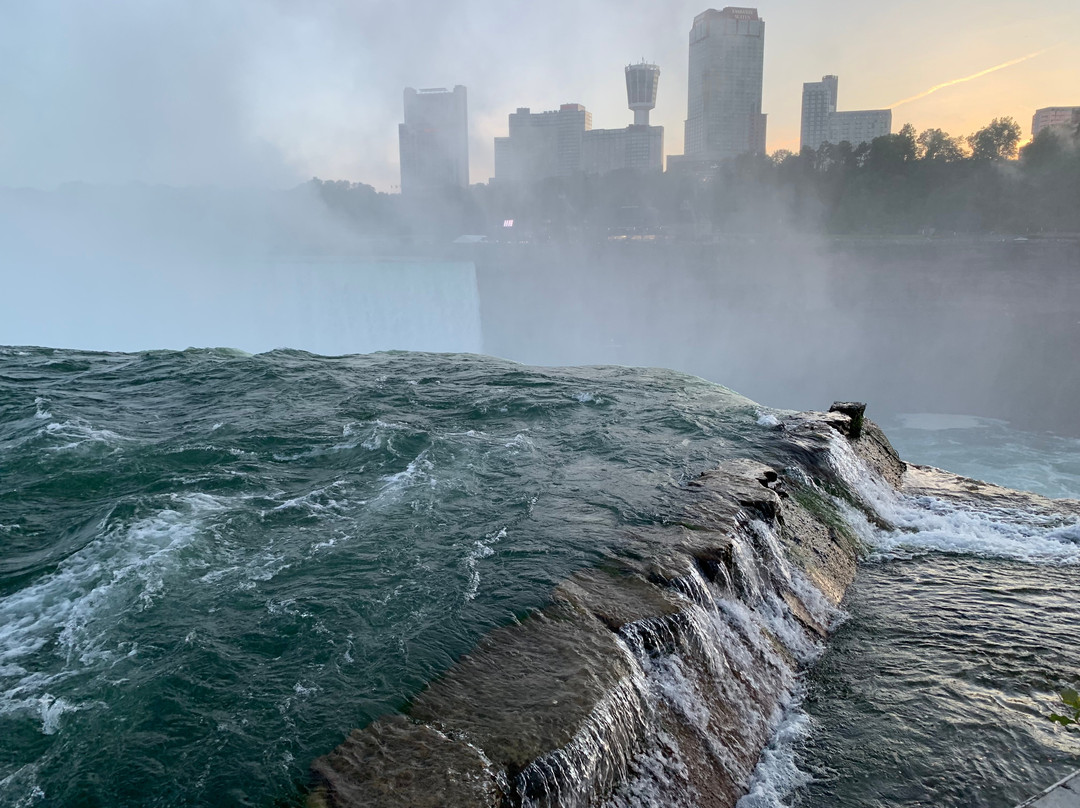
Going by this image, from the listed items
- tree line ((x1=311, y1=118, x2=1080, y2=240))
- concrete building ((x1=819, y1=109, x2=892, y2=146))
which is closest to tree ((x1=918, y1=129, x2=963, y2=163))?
tree line ((x1=311, y1=118, x2=1080, y2=240))

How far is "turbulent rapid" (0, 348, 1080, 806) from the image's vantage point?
20.1 feet

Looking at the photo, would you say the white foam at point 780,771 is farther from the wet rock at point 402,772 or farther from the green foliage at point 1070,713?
the wet rock at point 402,772

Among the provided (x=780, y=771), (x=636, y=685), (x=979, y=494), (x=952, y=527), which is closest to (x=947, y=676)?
(x=780, y=771)

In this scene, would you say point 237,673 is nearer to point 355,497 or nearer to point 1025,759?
point 355,497

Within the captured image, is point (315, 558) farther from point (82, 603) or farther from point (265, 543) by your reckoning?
point (82, 603)

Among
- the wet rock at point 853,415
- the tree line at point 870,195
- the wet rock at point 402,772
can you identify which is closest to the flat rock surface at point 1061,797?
the wet rock at point 402,772

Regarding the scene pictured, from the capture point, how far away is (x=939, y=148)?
74.1 meters

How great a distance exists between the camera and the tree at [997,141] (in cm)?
6981

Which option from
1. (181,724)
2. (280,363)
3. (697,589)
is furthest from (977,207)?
(181,724)

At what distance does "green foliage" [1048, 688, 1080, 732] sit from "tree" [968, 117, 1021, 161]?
248 feet

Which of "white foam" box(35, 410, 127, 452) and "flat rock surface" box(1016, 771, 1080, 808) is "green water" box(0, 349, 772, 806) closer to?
"white foam" box(35, 410, 127, 452)

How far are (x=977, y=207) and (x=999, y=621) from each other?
69.9 meters

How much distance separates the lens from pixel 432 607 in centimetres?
793

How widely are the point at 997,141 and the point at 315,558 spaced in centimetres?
8083
